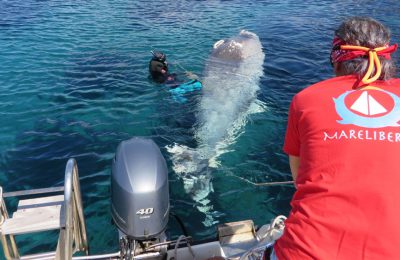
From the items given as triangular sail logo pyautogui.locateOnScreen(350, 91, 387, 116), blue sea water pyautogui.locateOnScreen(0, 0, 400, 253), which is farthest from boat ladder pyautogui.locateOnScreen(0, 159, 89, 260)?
triangular sail logo pyautogui.locateOnScreen(350, 91, 387, 116)

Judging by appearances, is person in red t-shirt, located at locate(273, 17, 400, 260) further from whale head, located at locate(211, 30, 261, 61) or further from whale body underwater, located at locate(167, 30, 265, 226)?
whale head, located at locate(211, 30, 261, 61)

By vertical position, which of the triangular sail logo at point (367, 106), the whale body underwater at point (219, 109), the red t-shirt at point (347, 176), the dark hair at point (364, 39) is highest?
the dark hair at point (364, 39)

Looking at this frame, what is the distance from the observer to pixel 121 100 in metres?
8.34

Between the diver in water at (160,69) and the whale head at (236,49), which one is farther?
the whale head at (236,49)

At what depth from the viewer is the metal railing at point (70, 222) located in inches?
99.7

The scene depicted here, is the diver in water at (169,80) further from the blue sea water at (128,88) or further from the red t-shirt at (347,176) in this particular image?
the red t-shirt at (347,176)

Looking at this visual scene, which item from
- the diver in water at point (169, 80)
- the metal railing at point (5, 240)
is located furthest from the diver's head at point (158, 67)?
the metal railing at point (5, 240)

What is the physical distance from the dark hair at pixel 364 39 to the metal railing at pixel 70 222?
201 cm

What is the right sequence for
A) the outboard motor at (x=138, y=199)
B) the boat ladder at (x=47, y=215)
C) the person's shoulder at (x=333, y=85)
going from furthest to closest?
the outboard motor at (x=138, y=199)
the boat ladder at (x=47, y=215)
the person's shoulder at (x=333, y=85)

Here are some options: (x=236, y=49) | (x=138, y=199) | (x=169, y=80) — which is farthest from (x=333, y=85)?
(x=236, y=49)

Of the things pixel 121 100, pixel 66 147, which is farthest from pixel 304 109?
pixel 121 100

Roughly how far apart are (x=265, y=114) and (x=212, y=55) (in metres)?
3.39

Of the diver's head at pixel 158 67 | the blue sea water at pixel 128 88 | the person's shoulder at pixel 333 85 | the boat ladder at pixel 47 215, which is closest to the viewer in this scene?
the person's shoulder at pixel 333 85

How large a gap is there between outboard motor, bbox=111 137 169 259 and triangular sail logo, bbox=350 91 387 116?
6.20 ft
